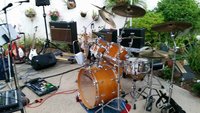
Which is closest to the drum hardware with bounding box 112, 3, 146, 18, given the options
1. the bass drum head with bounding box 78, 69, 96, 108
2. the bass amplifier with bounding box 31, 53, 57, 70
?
the bass drum head with bounding box 78, 69, 96, 108

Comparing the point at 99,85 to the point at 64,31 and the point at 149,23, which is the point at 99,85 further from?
the point at 64,31

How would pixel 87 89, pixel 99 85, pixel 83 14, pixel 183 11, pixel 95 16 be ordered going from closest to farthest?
pixel 99 85, pixel 87 89, pixel 183 11, pixel 95 16, pixel 83 14

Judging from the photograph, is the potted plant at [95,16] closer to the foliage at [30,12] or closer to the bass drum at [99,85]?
the foliage at [30,12]

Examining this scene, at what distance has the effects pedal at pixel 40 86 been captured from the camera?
3.29 metres

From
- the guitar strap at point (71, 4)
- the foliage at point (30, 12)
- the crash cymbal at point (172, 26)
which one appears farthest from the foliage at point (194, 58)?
the foliage at point (30, 12)

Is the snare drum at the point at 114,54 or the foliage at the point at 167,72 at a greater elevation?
the snare drum at the point at 114,54

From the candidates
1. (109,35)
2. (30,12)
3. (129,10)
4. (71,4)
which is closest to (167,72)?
(109,35)

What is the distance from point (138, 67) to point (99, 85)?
53 cm

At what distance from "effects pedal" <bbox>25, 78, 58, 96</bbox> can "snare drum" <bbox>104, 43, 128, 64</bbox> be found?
1088mm

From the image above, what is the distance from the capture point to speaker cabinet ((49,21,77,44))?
4.73 meters

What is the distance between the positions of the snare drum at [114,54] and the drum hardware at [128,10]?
0.45 meters

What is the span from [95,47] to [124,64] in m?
0.59

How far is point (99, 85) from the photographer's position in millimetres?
2555

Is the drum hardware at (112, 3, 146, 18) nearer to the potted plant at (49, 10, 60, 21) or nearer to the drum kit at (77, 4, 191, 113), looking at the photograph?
the drum kit at (77, 4, 191, 113)
